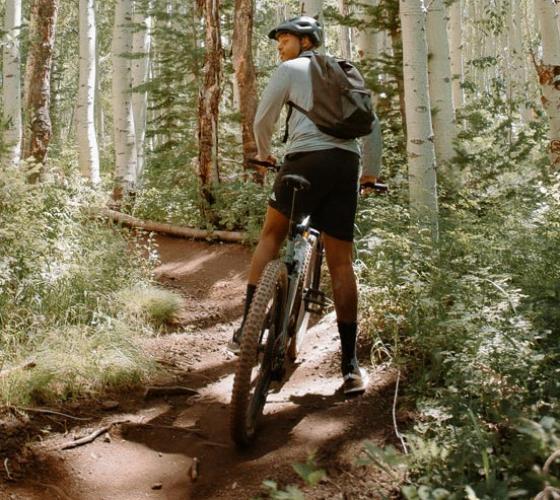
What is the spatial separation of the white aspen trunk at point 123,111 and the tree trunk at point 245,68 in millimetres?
3398

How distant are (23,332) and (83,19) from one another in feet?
39.6

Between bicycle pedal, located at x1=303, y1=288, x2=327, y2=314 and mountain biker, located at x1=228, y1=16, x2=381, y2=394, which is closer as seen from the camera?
mountain biker, located at x1=228, y1=16, x2=381, y2=394

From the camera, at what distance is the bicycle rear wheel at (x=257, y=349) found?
3354 millimetres

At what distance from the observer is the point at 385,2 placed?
8.48 m

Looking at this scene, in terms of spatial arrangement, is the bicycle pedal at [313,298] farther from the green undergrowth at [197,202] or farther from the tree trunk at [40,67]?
the tree trunk at [40,67]

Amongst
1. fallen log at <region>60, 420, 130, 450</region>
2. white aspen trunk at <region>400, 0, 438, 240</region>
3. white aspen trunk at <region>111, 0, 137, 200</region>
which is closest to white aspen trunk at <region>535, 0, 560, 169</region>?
white aspen trunk at <region>400, 0, 438, 240</region>

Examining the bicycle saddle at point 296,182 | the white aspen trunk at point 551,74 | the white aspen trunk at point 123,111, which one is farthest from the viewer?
the white aspen trunk at point 123,111

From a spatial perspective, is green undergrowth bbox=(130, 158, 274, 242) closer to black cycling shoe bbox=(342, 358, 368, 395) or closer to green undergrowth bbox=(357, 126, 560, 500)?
green undergrowth bbox=(357, 126, 560, 500)

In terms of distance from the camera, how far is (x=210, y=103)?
29.6 feet

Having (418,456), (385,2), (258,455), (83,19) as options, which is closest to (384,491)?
(418,456)

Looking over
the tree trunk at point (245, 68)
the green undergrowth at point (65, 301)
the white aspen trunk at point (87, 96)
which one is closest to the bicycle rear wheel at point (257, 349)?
the green undergrowth at point (65, 301)

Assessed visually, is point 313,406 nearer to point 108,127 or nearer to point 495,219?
point 495,219

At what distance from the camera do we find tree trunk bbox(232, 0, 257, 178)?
10266mm

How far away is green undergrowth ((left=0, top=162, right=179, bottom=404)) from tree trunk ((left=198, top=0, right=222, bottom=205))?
10.1ft
